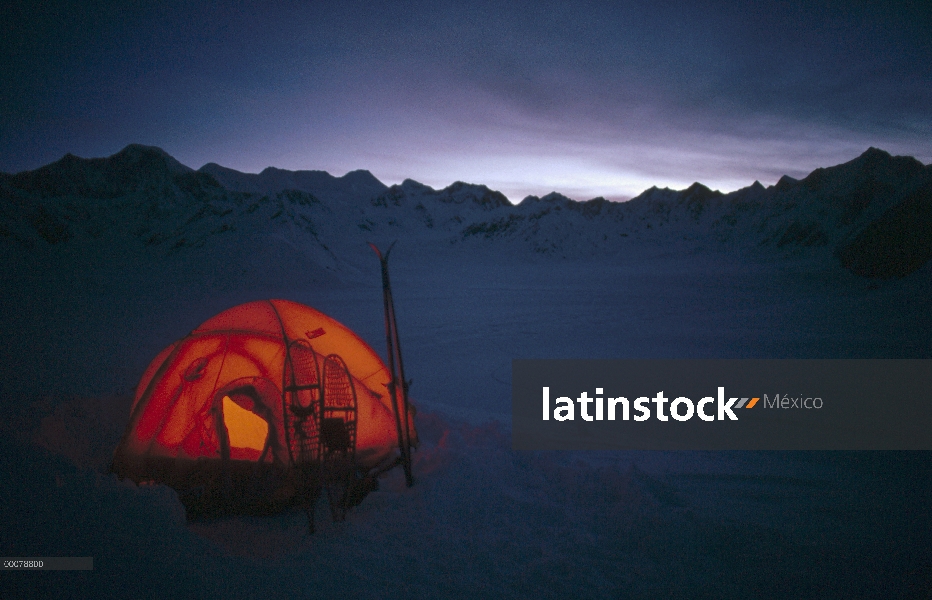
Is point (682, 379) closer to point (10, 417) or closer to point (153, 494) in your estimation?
point (153, 494)

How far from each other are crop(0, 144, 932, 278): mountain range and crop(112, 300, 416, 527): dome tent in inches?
1179

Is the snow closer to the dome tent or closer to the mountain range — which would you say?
the dome tent

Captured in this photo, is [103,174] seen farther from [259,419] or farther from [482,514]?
[482,514]

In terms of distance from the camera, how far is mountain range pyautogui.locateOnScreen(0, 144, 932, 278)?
39953 mm

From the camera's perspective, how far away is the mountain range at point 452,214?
3995 centimetres

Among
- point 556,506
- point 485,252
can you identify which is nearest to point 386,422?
point 556,506

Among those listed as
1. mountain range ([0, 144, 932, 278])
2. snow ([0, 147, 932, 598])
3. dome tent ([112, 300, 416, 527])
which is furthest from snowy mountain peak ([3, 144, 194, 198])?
dome tent ([112, 300, 416, 527])

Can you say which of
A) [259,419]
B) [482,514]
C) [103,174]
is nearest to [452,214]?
[103,174]

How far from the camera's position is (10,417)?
516 centimetres

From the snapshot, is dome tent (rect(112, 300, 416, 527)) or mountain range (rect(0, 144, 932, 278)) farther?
mountain range (rect(0, 144, 932, 278))

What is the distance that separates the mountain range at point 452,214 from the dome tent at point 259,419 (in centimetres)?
2994

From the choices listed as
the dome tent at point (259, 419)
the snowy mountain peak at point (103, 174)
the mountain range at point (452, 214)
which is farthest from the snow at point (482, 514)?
the snowy mountain peak at point (103, 174)

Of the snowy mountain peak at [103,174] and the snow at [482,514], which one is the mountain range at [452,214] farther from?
the snow at [482,514]

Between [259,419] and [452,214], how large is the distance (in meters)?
159
